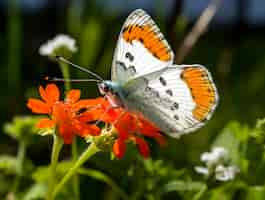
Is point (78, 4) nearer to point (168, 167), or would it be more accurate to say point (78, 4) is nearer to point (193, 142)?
point (193, 142)

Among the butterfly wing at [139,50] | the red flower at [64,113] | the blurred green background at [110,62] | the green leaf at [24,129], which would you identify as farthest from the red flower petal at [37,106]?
the green leaf at [24,129]

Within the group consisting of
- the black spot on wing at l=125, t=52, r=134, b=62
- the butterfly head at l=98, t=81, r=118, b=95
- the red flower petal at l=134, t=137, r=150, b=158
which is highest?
the black spot on wing at l=125, t=52, r=134, b=62

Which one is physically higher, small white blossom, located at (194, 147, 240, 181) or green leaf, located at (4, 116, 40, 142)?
green leaf, located at (4, 116, 40, 142)

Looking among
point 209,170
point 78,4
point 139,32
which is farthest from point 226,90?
point 139,32

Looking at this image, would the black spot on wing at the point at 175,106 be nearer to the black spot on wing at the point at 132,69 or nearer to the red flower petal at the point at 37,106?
the black spot on wing at the point at 132,69

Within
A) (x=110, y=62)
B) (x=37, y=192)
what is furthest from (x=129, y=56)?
(x=110, y=62)

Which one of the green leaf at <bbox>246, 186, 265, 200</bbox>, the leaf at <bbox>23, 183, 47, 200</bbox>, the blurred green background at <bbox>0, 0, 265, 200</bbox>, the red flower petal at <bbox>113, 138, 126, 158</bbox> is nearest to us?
the red flower petal at <bbox>113, 138, 126, 158</bbox>

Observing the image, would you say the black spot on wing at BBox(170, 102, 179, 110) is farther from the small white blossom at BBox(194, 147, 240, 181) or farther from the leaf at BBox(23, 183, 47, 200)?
the leaf at BBox(23, 183, 47, 200)

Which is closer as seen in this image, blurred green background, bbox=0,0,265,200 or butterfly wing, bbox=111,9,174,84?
butterfly wing, bbox=111,9,174,84

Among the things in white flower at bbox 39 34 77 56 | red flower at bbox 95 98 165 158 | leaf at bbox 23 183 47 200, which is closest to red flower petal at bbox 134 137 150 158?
red flower at bbox 95 98 165 158
